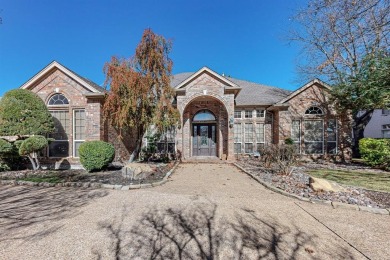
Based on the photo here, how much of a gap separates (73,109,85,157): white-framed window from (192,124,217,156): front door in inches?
300

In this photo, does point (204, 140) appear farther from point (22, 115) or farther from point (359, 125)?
point (359, 125)

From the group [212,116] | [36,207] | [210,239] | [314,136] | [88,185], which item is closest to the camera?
[210,239]

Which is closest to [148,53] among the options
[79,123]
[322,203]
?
[79,123]

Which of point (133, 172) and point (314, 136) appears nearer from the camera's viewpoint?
point (133, 172)

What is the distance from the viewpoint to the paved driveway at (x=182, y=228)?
9.78ft

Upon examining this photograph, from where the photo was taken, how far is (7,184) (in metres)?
7.31

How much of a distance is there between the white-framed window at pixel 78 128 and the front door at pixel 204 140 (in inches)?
300

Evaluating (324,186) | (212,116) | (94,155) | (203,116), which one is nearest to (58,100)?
(94,155)

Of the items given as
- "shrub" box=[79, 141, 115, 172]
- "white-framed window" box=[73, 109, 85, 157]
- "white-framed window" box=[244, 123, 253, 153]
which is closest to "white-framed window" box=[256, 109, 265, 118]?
"white-framed window" box=[244, 123, 253, 153]

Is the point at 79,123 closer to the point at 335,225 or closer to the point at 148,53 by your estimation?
the point at 148,53

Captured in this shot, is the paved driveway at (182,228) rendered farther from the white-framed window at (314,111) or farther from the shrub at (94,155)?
the white-framed window at (314,111)

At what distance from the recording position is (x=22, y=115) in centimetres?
980

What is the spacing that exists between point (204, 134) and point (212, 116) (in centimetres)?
156

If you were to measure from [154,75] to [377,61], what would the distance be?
37.5 feet
